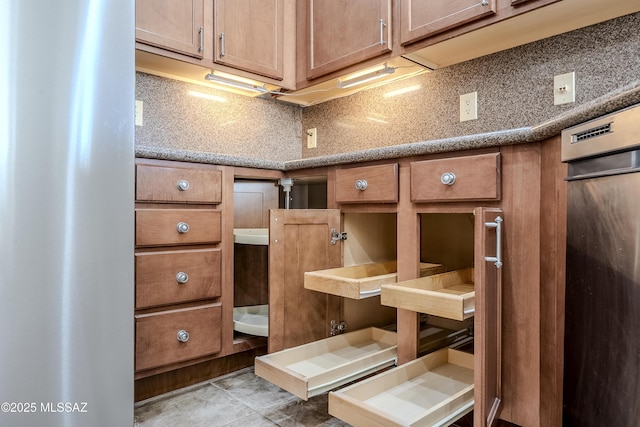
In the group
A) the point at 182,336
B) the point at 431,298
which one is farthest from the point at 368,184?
the point at 182,336

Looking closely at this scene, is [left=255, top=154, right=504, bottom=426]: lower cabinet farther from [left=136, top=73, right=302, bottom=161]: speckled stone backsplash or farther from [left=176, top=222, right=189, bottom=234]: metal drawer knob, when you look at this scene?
[left=136, top=73, right=302, bottom=161]: speckled stone backsplash

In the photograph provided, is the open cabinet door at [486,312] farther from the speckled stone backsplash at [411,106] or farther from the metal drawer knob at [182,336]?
the metal drawer knob at [182,336]

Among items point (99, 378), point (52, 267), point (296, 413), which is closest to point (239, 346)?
point (296, 413)

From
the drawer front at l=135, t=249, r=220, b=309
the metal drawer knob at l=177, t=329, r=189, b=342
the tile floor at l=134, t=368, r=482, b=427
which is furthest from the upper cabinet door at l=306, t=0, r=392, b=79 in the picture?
the tile floor at l=134, t=368, r=482, b=427

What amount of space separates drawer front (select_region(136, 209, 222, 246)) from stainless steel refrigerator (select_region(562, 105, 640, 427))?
1.20 m

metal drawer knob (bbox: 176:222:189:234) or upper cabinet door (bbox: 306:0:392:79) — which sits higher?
upper cabinet door (bbox: 306:0:392:79)

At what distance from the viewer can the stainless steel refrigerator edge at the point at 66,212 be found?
90cm

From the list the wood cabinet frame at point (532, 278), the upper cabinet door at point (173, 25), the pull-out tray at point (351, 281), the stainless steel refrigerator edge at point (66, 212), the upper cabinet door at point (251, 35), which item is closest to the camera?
the stainless steel refrigerator edge at point (66, 212)

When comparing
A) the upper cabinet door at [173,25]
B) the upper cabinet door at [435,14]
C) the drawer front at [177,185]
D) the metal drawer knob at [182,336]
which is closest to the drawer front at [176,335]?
the metal drawer knob at [182,336]

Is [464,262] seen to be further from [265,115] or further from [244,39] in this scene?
[244,39]

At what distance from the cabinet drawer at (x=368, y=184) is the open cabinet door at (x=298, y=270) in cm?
10

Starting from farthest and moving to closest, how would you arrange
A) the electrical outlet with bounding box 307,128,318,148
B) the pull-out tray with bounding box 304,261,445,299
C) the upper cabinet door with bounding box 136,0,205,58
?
the electrical outlet with bounding box 307,128,318,148, the upper cabinet door with bounding box 136,0,205,58, the pull-out tray with bounding box 304,261,445,299

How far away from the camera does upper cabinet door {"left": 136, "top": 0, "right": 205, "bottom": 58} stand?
1.60m

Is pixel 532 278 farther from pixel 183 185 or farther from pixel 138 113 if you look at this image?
pixel 138 113
